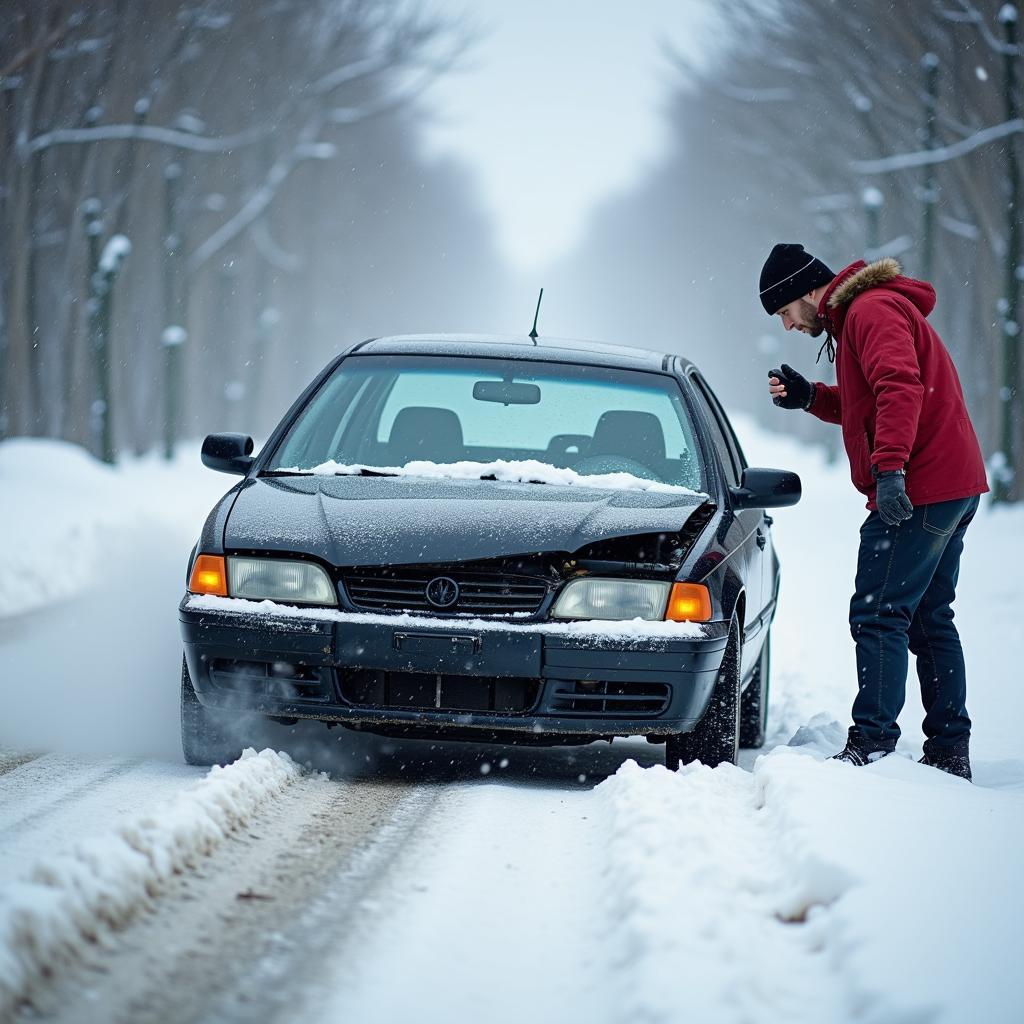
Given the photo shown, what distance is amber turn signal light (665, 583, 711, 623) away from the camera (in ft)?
17.2

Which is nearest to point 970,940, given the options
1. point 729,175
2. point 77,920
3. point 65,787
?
point 77,920

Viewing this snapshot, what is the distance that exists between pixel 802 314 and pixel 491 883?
2.79 metres

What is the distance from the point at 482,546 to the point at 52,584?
8.13 meters

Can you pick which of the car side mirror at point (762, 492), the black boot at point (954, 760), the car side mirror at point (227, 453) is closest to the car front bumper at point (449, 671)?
the car side mirror at point (762, 492)

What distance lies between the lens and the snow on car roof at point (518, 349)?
675cm

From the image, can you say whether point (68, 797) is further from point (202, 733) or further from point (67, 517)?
point (67, 517)

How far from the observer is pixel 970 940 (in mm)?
3408

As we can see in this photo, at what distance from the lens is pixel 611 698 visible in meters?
5.22

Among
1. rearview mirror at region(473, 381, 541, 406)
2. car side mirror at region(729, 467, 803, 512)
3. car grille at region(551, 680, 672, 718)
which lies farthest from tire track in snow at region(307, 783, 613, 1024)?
rearview mirror at region(473, 381, 541, 406)

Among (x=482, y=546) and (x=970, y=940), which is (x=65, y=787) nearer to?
(x=482, y=546)

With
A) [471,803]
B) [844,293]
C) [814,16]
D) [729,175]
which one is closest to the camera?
[471,803]

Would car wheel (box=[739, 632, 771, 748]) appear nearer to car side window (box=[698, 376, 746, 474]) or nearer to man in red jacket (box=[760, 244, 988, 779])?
car side window (box=[698, 376, 746, 474])

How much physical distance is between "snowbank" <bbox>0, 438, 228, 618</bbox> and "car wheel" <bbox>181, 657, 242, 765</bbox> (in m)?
5.78

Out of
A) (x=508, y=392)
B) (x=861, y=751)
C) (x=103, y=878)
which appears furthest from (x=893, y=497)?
(x=103, y=878)
